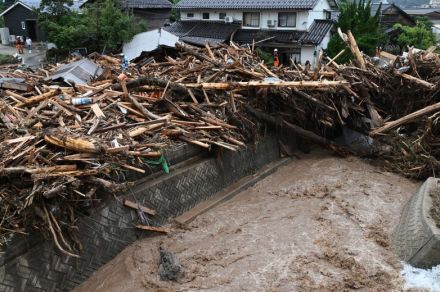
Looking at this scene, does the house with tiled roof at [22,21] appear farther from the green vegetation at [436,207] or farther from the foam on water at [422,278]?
the foam on water at [422,278]

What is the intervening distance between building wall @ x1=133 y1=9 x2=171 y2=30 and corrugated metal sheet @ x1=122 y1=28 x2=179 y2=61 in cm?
1088

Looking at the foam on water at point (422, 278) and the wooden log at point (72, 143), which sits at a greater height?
the wooden log at point (72, 143)

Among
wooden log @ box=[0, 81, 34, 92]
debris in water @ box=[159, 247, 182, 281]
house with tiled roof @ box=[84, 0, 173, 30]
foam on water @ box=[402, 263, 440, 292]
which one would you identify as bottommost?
foam on water @ box=[402, 263, 440, 292]

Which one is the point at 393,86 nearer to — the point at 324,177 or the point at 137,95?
the point at 324,177

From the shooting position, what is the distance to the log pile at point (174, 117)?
4289 millimetres

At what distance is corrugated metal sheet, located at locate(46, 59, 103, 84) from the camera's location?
28.9 feet

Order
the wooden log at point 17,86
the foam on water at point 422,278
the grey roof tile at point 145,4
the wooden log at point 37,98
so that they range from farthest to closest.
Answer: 1. the grey roof tile at point 145,4
2. the wooden log at point 17,86
3. the wooden log at point 37,98
4. the foam on water at point 422,278

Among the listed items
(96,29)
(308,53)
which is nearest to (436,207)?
(308,53)

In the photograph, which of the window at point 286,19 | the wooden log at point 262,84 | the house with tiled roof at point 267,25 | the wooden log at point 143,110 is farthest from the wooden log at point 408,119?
the window at point 286,19

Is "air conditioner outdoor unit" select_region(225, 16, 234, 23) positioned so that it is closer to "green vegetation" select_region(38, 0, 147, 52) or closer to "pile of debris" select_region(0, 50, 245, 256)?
"green vegetation" select_region(38, 0, 147, 52)

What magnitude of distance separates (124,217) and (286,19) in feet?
75.2

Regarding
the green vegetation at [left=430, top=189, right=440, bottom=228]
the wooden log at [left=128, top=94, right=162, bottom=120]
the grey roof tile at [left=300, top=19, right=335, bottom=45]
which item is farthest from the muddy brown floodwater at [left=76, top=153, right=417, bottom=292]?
the grey roof tile at [left=300, top=19, right=335, bottom=45]

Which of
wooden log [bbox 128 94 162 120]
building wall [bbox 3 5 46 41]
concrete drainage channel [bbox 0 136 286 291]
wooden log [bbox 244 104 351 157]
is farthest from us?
building wall [bbox 3 5 46 41]

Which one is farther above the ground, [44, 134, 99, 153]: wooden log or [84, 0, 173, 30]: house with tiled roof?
[84, 0, 173, 30]: house with tiled roof
